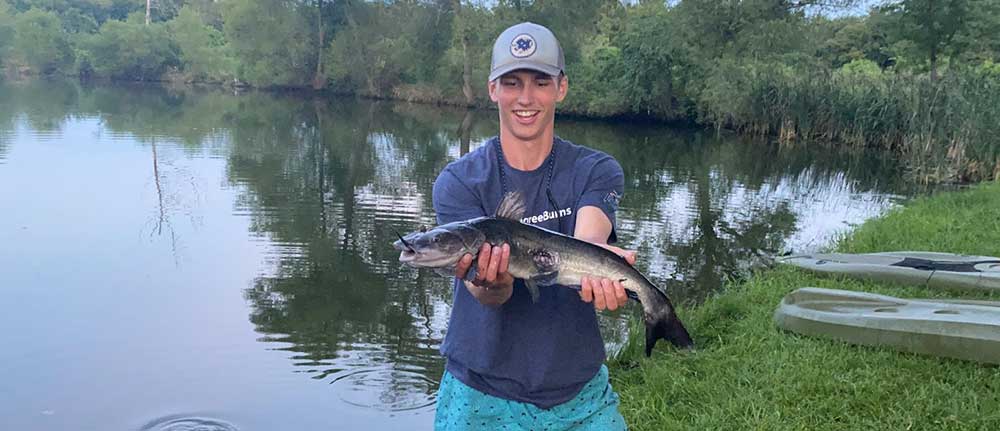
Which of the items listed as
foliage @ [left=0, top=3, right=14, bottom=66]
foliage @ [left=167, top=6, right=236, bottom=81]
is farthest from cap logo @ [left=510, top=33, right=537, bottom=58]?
foliage @ [left=0, top=3, right=14, bottom=66]

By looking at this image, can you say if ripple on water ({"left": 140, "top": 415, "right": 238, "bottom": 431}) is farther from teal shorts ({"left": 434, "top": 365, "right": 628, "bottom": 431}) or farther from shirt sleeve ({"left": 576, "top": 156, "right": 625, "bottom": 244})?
shirt sleeve ({"left": 576, "top": 156, "right": 625, "bottom": 244})

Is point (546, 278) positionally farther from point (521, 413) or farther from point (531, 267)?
point (521, 413)

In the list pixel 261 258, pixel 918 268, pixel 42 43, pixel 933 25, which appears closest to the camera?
pixel 918 268

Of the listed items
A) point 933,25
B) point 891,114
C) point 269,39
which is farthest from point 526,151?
point 269,39

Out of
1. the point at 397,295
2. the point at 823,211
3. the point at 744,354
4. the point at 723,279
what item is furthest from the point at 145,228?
the point at 823,211

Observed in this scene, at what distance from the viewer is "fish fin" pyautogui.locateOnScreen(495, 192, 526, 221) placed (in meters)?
2.36

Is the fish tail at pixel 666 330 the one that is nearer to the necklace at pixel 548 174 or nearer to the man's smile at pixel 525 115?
the necklace at pixel 548 174

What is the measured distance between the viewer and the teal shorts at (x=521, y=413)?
2436 mm

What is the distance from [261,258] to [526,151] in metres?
8.04

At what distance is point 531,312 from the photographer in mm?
2496

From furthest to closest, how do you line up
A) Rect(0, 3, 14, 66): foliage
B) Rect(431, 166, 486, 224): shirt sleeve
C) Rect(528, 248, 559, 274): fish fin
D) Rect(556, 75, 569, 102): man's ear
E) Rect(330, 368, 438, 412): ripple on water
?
1. Rect(0, 3, 14, 66): foliage
2. Rect(330, 368, 438, 412): ripple on water
3. Rect(556, 75, 569, 102): man's ear
4. Rect(431, 166, 486, 224): shirt sleeve
5. Rect(528, 248, 559, 274): fish fin

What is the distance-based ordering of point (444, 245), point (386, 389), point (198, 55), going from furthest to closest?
point (198, 55) < point (386, 389) < point (444, 245)

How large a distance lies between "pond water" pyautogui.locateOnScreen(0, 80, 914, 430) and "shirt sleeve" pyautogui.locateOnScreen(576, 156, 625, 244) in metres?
3.71

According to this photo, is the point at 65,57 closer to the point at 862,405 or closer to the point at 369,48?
the point at 369,48
